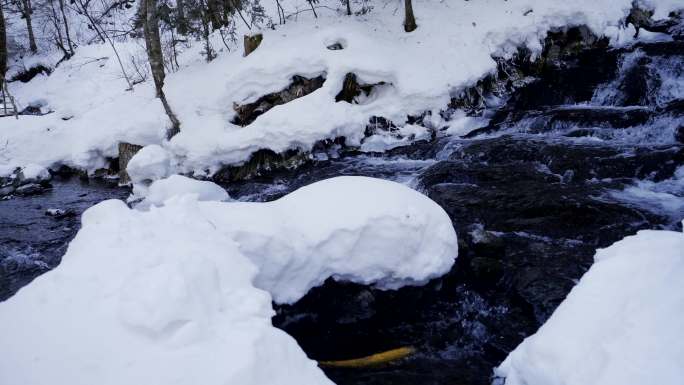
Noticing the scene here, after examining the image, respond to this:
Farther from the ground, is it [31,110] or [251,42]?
[251,42]

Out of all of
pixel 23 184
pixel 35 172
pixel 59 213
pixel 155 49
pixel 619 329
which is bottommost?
pixel 23 184

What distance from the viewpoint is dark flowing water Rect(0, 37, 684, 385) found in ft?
14.5

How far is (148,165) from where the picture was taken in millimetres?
9266

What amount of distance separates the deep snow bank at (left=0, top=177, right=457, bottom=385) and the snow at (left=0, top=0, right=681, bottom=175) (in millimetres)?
4731

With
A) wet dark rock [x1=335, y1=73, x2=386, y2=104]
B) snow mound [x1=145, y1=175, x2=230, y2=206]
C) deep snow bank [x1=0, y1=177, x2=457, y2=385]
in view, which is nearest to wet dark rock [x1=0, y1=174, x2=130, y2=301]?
snow mound [x1=145, y1=175, x2=230, y2=206]

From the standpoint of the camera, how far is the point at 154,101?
1139 cm

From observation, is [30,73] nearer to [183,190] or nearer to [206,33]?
[206,33]

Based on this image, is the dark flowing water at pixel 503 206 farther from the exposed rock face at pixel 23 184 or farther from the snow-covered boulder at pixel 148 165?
the snow-covered boulder at pixel 148 165

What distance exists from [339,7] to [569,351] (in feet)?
39.0

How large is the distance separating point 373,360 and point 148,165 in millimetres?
6944

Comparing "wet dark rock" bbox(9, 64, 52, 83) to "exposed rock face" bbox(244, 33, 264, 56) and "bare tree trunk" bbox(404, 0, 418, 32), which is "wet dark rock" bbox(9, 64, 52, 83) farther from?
"bare tree trunk" bbox(404, 0, 418, 32)

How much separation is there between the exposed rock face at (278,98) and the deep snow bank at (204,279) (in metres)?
5.40

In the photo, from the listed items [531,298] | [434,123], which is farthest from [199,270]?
[434,123]

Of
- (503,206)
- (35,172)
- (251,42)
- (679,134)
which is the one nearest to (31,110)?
(35,172)
